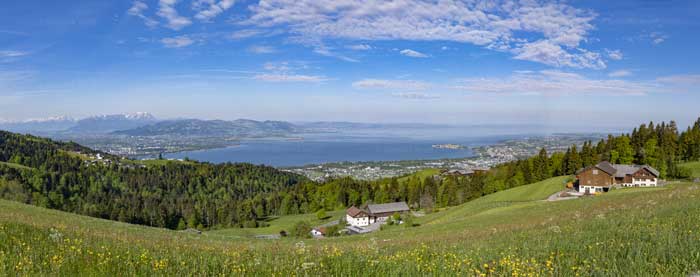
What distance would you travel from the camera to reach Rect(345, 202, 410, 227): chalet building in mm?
77500

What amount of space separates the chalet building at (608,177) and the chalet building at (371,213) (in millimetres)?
35611

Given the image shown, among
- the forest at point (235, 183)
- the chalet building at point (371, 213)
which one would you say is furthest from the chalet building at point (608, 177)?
the chalet building at point (371, 213)

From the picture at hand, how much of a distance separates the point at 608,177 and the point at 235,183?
130 metres

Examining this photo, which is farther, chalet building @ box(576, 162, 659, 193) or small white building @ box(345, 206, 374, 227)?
small white building @ box(345, 206, 374, 227)

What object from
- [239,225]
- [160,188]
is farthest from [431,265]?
[160,188]

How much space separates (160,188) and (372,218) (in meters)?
99.4

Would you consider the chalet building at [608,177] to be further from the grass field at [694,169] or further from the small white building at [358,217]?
the small white building at [358,217]

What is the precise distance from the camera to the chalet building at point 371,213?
7750 centimetres

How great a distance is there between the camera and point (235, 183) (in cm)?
15050

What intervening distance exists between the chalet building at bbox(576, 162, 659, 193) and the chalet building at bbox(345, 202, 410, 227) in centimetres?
3561

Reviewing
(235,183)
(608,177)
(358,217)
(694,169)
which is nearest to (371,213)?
(358,217)

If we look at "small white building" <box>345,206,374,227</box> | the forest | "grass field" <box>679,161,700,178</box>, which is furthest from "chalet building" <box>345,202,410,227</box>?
"grass field" <box>679,161,700,178</box>

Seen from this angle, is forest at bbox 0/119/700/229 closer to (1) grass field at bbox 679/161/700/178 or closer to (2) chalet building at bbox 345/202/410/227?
(1) grass field at bbox 679/161/700/178

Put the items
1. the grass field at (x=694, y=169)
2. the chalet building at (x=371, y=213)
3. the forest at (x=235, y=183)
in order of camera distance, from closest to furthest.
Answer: the grass field at (x=694, y=169)
the forest at (x=235, y=183)
the chalet building at (x=371, y=213)
